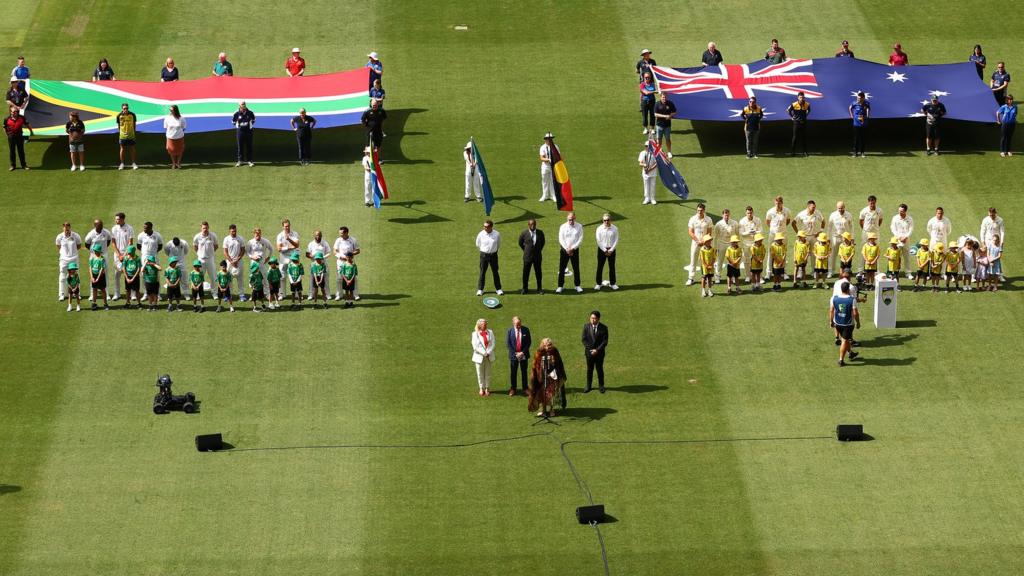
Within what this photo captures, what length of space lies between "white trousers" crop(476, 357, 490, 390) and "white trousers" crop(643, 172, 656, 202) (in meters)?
10.3

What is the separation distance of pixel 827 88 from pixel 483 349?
17.2m

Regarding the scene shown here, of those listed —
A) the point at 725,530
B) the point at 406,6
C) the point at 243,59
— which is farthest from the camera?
the point at 406,6

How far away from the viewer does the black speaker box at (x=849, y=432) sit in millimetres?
31469

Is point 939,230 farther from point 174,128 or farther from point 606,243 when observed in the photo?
point 174,128

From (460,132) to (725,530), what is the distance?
2029 centimetres

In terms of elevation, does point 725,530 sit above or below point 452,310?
below

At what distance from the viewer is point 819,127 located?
4684 centimetres

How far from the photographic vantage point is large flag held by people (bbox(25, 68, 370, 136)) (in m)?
44.7

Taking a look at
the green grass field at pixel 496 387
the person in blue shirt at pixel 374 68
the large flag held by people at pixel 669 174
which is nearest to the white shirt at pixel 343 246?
the green grass field at pixel 496 387

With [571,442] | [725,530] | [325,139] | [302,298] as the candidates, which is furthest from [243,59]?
[725,530]

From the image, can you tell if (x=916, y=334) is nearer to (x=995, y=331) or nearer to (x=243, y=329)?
(x=995, y=331)

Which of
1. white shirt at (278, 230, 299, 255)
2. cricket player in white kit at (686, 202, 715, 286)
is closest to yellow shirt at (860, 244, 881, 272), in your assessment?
cricket player in white kit at (686, 202, 715, 286)

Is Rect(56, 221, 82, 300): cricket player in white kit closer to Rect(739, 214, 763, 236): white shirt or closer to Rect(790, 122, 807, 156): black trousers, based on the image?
Rect(739, 214, 763, 236): white shirt

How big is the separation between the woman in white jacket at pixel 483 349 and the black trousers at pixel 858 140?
1587cm
